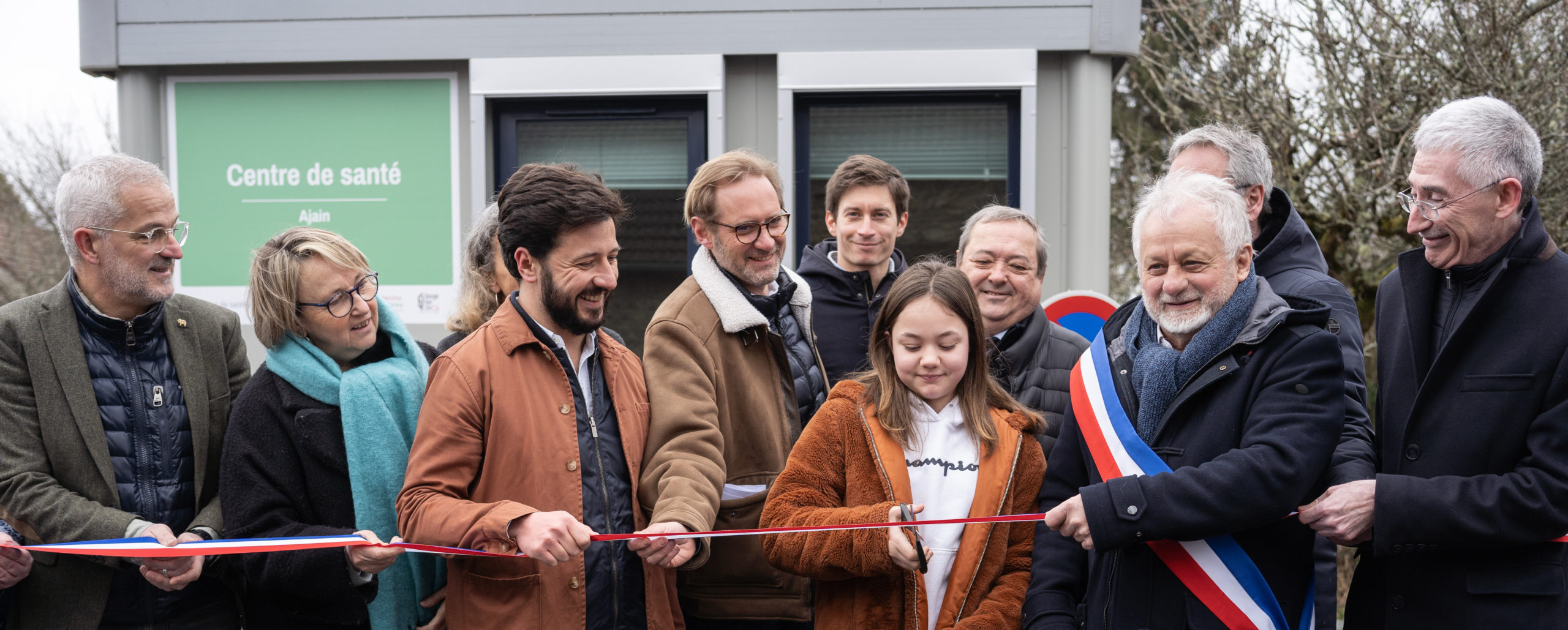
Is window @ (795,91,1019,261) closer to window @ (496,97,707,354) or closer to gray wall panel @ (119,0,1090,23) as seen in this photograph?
gray wall panel @ (119,0,1090,23)

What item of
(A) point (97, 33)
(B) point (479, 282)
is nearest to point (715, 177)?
(B) point (479, 282)

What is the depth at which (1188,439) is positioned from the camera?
8.42ft

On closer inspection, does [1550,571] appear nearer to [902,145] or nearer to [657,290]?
[902,145]

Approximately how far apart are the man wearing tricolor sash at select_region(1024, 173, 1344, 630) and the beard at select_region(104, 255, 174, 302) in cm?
255

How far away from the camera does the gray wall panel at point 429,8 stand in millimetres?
5305

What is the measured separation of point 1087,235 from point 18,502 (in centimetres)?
428

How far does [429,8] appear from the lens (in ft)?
17.7

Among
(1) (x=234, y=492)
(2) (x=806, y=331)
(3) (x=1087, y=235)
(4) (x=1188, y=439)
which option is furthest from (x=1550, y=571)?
(1) (x=234, y=492)

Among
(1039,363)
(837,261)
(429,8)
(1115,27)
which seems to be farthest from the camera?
(429,8)

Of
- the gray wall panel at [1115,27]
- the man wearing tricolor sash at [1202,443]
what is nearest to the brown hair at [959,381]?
the man wearing tricolor sash at [1202,443]

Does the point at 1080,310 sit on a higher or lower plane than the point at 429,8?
lower

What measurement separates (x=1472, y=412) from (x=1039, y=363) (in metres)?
1.16

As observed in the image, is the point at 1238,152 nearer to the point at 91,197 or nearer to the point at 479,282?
the point at 479,282

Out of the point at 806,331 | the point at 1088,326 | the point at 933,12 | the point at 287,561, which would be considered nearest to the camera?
the point at 287,561
